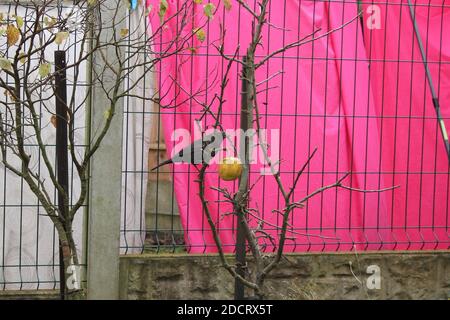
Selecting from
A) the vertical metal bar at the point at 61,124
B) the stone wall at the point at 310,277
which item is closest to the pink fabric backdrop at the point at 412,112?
the stone wall at the point at 310,277

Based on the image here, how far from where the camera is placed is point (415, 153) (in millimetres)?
5840

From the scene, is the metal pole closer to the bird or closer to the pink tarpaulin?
the pink tarpaulin

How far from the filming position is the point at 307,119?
5.67 m

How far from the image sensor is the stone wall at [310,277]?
5422 mm

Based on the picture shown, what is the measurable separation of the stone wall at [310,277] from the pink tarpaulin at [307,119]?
151 millimetres

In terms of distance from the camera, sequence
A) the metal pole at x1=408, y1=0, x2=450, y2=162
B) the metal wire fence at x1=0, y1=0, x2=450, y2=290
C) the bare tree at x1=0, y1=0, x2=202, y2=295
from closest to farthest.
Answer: the bare tree at x1=0, y1=0, x2=202, y2=295 → the metal wire fence at x1=0, y1=0, x2=450, y2=290 → the metal pole at x1=408, y1=0, x2=450, y2=162

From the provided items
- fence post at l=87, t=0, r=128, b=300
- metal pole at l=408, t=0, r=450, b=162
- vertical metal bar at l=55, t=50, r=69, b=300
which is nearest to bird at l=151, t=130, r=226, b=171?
vertical metal bar at l=55, t=50, r=69, b=300

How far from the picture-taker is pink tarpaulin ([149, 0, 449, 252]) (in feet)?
18.1

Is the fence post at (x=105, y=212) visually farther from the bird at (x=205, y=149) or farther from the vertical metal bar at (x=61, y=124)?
the vertical metal bar at (x=61, y=124)

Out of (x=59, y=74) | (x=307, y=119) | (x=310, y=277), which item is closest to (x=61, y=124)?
(x=59, y=74)

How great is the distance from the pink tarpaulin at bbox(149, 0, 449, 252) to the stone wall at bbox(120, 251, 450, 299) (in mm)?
151
